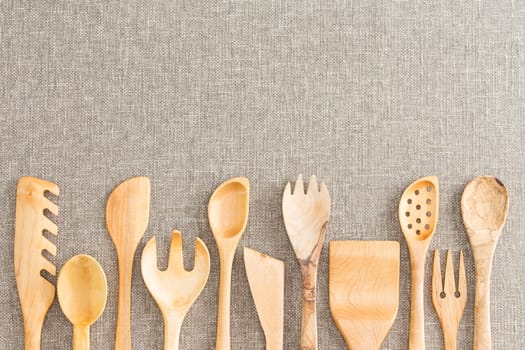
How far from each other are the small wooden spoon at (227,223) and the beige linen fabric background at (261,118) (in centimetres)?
2

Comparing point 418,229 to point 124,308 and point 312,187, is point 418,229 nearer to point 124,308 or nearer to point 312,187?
point 312,187

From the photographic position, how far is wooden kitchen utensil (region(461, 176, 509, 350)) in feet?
3.39

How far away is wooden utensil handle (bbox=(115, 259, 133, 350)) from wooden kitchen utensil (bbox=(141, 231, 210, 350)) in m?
0.03

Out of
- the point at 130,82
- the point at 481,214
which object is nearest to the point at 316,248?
the point at 481,214

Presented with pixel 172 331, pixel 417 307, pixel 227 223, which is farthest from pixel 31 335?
pixel 417 307

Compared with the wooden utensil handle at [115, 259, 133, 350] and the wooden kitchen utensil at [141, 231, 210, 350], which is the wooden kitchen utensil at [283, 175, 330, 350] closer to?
the wooden kitchen utensil at [141, 231, 210, 350]

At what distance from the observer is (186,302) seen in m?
1.03

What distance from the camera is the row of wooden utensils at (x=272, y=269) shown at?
1.03m

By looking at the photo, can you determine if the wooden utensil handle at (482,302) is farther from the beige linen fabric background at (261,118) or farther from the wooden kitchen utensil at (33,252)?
the wooden kitchen utensil at (33,252)

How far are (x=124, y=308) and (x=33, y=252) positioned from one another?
154 mm

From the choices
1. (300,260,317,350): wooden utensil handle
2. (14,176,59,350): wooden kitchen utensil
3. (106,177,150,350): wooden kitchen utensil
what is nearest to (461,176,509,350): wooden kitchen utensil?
(300,260,317,350): wooden utensil handle

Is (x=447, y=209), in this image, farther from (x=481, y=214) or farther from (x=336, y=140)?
(x=336, y=140)

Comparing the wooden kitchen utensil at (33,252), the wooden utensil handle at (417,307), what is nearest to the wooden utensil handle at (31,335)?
the wooden kitchen utensil at (33,252)

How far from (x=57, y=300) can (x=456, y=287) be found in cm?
58
